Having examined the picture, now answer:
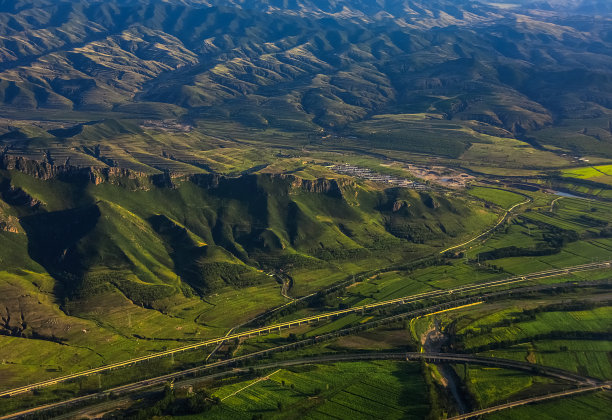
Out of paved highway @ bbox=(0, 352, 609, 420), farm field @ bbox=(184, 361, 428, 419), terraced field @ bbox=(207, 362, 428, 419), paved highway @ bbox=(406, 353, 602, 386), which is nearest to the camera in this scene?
farm field @ bbox=(184, 361, 428, 419)

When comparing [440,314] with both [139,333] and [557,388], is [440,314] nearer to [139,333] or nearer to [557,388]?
[557,388]

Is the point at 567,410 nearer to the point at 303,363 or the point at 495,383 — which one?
the point at 495,383

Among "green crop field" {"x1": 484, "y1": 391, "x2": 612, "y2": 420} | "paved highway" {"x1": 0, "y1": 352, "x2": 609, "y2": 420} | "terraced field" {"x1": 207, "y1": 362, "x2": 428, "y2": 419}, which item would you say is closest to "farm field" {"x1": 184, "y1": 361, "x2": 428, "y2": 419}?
"terraced field" {"x1": 207, "y1": 362, "x2": 428, "y2": 419}

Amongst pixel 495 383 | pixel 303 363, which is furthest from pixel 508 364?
pixel 303 363

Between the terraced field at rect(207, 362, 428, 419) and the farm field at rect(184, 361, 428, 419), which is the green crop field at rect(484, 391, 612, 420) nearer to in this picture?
the terraced field at rect(207, 362, 428, 419)

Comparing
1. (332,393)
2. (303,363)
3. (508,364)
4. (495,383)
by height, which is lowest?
(303,363)

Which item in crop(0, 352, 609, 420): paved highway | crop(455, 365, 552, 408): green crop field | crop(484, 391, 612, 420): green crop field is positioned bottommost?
crop(0, 352, 609, 420): paved highway

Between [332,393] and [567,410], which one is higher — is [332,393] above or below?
below

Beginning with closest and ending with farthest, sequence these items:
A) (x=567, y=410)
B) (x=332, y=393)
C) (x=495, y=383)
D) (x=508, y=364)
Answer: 1. (x=567, y=410)
2. (x=332, y=393)
3. (x=495, y=383)
4. (x=508, y=364)

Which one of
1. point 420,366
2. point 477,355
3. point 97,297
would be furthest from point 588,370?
point 97,297

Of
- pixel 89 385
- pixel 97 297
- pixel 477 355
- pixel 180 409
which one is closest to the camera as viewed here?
pixel 180 409

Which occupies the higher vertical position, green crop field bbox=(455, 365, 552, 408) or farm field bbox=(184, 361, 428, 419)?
green crop field bbox=(455, 365, 552, 408)
